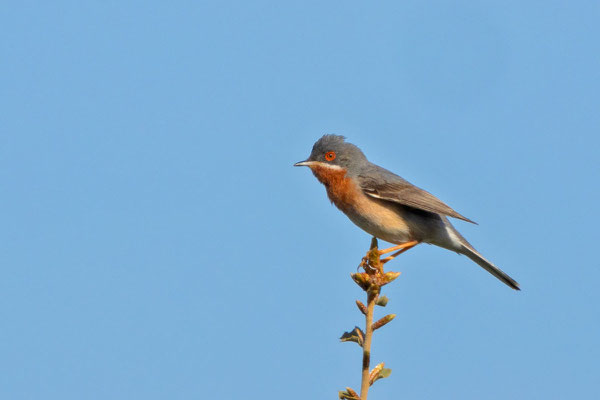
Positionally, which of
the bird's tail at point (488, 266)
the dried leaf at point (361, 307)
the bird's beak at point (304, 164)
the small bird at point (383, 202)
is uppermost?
the bird's beak at point (304, 164)

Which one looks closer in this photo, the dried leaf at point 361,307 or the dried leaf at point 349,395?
the dried leaf at point 349,395

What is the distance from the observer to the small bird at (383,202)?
7.72m

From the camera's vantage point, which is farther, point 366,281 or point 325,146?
point 325,146

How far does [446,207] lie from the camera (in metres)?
7.52

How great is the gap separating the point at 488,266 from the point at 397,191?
140 centimetres

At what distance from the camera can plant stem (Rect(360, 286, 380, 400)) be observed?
3.34m

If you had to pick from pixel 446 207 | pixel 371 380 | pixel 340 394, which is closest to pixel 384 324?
pixel 371 380

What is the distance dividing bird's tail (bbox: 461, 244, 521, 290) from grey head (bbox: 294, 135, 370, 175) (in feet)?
5.42

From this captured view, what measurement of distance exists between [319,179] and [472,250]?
2.07 m

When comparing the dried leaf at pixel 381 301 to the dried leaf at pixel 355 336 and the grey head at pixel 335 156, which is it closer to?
the dried leaf at pixel 355 336

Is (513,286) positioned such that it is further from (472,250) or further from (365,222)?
(365,222)

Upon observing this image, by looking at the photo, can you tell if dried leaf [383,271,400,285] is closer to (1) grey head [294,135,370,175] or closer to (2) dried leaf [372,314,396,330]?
(2) dried leaf [372,314,396,330]

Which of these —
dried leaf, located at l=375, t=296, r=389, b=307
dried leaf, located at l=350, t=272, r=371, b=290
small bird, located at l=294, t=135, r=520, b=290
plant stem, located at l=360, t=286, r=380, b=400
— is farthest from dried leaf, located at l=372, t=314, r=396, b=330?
small bird, located at l=294, t=135, r=520, b=290

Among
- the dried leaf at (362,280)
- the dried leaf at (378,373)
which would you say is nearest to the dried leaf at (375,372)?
the dried leaf at (378,373)
